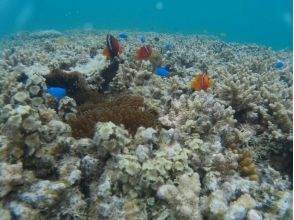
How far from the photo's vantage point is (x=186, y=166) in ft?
12.2

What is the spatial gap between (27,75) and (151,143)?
3.72m

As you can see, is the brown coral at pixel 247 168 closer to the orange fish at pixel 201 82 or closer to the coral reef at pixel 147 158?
the coral reef at pixel 147 158

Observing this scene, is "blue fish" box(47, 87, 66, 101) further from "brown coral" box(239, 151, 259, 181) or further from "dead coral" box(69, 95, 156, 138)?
"brown coral" box(239, 151, 259, 181)

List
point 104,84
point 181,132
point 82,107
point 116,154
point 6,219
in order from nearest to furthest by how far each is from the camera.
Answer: point 6,219 → point 116,154 → point 181,132 → point 82,107 → point 104,84

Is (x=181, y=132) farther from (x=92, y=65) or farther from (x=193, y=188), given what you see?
(x=92, y=65)

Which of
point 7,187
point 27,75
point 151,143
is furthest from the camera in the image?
point 27,75

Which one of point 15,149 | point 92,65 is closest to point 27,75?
point 92,65

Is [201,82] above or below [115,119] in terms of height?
above

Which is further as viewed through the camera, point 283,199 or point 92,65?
point 92,65

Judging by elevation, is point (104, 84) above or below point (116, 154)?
above

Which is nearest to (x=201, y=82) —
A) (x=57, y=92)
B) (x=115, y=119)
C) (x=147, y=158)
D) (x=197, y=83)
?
(x=197, y=83)

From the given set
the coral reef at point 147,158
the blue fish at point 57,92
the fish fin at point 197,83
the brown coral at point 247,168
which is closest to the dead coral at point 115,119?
the coral reef at point 147,158

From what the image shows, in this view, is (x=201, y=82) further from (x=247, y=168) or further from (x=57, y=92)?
(x=57, y=92)

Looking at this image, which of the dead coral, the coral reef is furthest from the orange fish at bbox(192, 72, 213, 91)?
the dead coral
